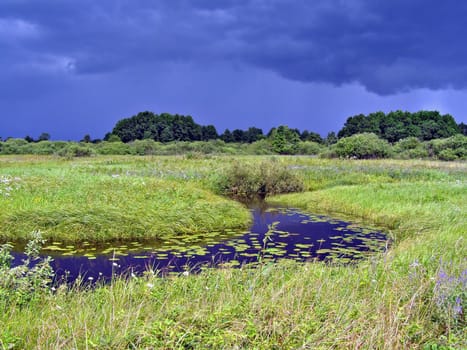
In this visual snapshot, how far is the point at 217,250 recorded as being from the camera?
391 inches

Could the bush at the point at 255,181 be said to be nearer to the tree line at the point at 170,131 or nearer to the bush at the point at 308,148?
the bush at the point at 308,148

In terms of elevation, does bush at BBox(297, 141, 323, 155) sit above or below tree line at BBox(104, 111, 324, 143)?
below

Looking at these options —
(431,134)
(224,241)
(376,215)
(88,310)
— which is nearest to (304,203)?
(376,215)

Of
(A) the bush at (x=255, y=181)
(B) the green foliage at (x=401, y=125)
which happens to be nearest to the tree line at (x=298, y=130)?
(B) the green foliage at (x=401, y=125)

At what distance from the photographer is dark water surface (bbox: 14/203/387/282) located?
330 inches

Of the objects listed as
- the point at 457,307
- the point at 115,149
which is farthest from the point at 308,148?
the point at 457,307

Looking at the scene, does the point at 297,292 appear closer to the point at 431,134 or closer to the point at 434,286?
the point at 434,286

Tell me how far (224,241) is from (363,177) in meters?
14.7

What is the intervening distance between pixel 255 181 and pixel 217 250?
11.1 metres

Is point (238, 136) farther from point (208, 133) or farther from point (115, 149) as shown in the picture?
point (115, 149)

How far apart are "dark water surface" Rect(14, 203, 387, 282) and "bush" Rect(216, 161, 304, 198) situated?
Result: 7598 millimetres

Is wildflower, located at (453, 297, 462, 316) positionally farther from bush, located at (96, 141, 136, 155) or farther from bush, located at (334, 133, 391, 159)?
bush, located at (96, 141, 136, 155)

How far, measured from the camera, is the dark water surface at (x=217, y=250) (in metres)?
8.38

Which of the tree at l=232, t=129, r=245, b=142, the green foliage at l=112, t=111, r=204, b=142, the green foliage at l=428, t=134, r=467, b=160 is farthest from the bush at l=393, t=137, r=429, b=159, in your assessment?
the green foliage at l=112, t=111, r=204, b=142
